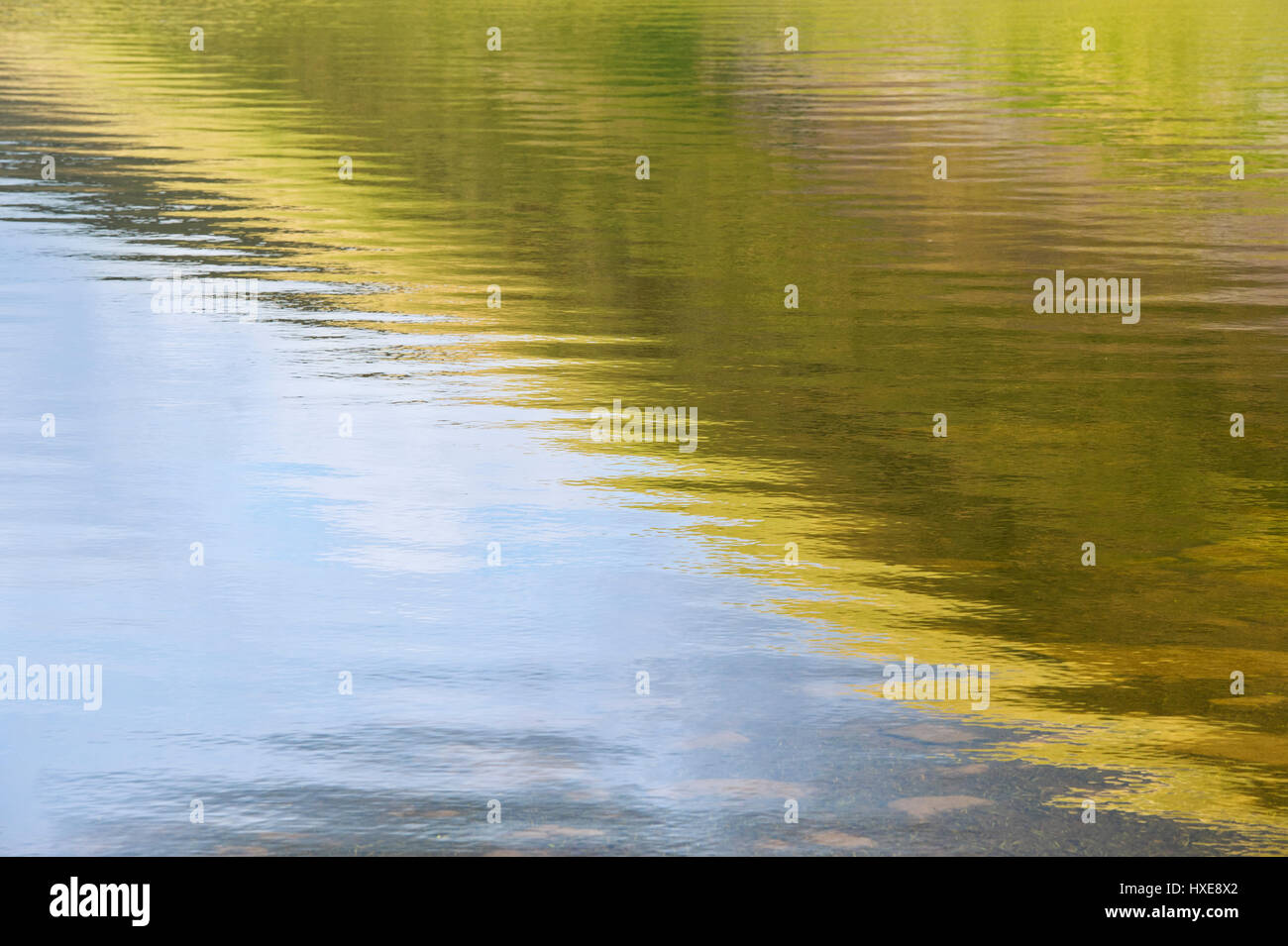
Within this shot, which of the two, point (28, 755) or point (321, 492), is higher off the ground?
point (321, 492)

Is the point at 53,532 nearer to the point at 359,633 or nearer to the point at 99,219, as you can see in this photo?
the point at 359,633

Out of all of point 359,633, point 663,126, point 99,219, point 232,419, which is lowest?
point 359,633

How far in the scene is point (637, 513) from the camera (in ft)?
28.6

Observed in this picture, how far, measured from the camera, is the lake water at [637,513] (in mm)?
5805

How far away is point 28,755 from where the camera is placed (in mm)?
6008

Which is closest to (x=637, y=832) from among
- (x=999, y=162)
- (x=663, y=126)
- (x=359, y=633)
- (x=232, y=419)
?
(x=359, y=633)

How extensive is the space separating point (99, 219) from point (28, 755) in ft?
41.6

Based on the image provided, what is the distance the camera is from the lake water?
580cm

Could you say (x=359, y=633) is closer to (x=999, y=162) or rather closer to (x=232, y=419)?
(x=232, y=419)

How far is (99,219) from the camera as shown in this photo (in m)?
17.8
